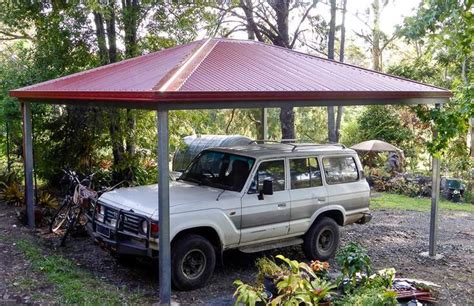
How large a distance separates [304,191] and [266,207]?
0.85 m

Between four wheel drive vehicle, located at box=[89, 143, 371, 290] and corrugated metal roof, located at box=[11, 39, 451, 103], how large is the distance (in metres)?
1.25

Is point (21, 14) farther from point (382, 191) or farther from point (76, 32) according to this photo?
point (382, 191)

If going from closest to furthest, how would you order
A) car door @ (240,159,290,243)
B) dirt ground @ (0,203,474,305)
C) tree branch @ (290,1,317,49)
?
dirt ground @ (0,203,474,305) < car door @ (240,159,290,243) < tree branch @ (290,1,317,49)

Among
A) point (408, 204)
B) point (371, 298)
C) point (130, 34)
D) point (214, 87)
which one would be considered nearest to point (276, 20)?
point (130, 34)

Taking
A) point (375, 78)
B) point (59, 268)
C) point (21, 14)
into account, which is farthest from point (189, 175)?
point (21, 14)

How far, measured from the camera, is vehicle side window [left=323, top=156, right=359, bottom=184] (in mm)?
7832

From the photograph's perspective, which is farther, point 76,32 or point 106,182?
point 106,182

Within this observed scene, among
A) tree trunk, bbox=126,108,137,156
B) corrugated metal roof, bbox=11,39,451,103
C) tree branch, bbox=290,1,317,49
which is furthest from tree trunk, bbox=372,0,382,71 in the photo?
corrugated metal roof, bbox=11,39,451,103

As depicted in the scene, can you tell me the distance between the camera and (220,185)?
7.05 metres

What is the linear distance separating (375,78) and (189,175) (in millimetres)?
3662

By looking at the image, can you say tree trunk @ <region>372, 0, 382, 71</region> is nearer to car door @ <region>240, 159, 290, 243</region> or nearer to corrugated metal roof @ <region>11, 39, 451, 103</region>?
corrugated metal roof @ <region>11, 39, 451, 103</region>

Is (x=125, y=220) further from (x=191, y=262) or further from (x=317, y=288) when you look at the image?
(x=317, y=288)

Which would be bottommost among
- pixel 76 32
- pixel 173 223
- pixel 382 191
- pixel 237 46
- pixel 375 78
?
pixel 382 191

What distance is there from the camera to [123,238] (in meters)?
6.24
